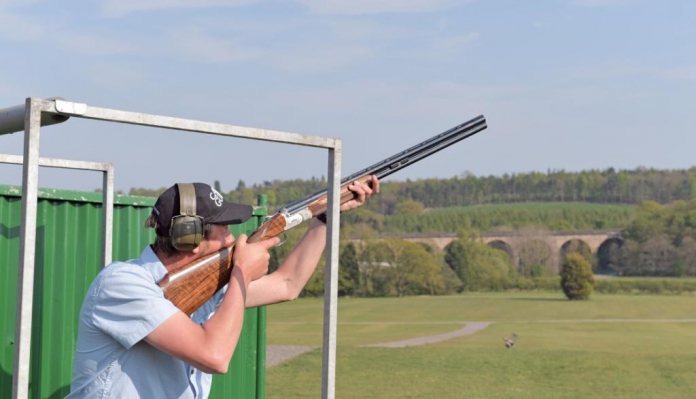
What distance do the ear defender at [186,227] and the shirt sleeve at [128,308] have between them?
0.21 metres

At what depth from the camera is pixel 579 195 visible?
192 meters

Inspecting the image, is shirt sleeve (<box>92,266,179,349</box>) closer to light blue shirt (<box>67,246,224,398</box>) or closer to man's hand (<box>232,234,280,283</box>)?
light blue shirt (<box>67,246,224,398</box>)

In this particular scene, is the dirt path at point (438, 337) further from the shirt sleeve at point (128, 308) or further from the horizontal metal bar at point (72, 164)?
the shirt sleeve at point (128, 308)

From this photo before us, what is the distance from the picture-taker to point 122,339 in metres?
3.38

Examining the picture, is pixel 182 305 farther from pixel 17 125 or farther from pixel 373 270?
pixel 373 270

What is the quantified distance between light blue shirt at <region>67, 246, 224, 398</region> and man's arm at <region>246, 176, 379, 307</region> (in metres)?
0.95

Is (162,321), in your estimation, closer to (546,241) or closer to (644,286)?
(644,286)

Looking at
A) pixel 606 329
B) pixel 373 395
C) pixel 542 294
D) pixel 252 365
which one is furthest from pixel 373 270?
pixel 252 365

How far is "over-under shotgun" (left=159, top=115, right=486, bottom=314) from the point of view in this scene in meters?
3.61

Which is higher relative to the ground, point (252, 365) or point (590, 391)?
point (252, 365)

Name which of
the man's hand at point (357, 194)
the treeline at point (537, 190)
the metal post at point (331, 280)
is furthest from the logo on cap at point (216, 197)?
the treeline at point (537, 190)

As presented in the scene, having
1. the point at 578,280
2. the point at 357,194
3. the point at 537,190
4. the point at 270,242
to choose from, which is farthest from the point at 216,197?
the point at 537,190

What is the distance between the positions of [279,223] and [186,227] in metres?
0.79

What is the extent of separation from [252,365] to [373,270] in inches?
4062
